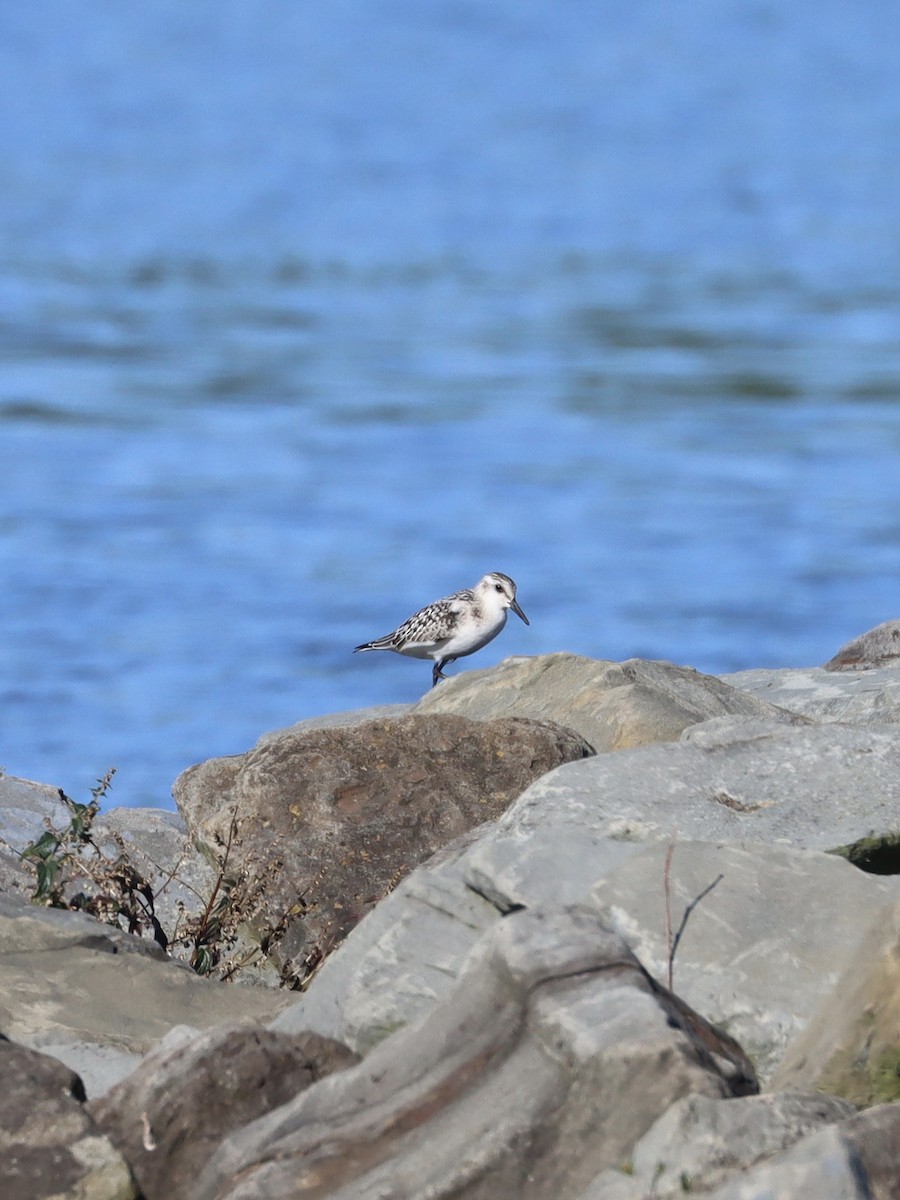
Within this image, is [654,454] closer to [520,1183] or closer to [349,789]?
[349,789]

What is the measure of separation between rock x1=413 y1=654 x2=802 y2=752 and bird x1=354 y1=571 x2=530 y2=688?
3123 mm

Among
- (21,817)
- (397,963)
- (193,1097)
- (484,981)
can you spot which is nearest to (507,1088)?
(484,981)

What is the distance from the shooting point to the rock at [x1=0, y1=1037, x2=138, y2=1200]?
422 cm

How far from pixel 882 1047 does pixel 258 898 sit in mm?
2730

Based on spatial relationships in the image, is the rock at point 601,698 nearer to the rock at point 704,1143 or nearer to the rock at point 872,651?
the rock at point 872,651

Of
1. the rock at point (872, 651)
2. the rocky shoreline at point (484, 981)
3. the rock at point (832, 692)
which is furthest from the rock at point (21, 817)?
the rock at point (872, 651)

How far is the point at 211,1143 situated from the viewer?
14.4ft

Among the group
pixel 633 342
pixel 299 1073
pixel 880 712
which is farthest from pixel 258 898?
pixel 633 342

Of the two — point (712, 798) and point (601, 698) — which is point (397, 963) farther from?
point (601, 698)

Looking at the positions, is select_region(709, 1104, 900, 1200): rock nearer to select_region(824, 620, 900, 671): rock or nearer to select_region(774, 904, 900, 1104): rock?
select_region(774, 904, 900, 1104): rock

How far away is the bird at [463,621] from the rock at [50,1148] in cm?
822

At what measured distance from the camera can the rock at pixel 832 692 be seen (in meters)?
8.09

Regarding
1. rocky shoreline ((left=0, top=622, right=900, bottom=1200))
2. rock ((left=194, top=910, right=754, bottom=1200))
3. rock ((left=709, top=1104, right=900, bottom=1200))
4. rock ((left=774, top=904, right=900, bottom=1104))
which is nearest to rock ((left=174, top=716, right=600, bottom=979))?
rocky shoreline ((left=0, top=622, right=900, bottom=1200))

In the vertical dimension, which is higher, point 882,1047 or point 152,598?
point 882,1047
